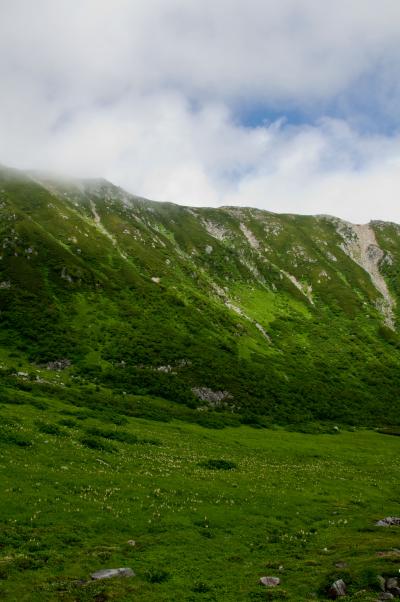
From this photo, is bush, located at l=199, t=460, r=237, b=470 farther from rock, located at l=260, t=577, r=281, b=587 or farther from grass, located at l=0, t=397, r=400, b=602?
rock, located at l=260, t=577, r=281, b=587

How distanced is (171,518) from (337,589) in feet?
34.2

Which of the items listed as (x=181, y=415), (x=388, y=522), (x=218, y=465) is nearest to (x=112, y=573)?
(x=388, y=522)

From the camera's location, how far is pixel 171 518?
22.4m

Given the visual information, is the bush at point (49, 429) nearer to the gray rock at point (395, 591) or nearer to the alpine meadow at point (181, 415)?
the alpine meadow at point (181, 415)

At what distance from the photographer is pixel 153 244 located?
6068 inches

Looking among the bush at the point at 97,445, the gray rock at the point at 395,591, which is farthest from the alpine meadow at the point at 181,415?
the gray rock at the point at 395,591

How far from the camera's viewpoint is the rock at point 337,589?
13883 millimetres

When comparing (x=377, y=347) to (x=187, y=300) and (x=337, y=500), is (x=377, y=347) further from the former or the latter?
(x=337, y=500)

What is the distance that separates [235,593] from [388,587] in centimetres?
493

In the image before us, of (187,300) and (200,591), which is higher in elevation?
(187,300)

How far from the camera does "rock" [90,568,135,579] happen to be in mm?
14906

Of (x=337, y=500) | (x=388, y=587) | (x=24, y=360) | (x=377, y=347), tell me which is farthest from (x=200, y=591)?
(x=377, y=347)

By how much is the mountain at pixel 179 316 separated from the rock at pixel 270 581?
1838 inches

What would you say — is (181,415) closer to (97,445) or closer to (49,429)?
(97,445)
